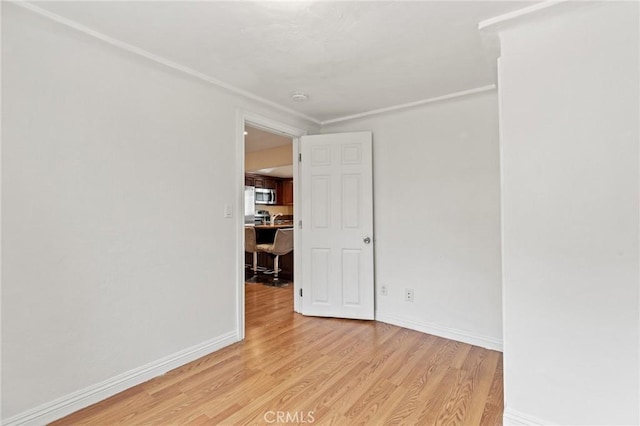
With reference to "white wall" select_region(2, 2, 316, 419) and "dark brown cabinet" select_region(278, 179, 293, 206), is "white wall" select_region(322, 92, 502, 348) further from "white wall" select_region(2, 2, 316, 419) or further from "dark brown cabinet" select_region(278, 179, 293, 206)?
"dark brown cabinet" select_region(278, 179, 293, 206)

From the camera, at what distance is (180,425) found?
5.56 feet

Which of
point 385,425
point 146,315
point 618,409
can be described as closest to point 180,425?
point 146,315

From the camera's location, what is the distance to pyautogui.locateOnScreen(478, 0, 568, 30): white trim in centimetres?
155

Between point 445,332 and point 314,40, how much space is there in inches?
107

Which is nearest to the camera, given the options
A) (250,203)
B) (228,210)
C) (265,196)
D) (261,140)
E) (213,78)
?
(213,78)

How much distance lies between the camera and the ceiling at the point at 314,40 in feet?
5.36

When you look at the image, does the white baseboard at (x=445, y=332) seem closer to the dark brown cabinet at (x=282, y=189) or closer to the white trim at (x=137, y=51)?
the white trim at (x=137, y=51)

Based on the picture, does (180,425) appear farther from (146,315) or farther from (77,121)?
(77,121)

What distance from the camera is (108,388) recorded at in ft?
6.38

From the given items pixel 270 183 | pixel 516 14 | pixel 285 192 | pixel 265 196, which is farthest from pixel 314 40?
pixel 285 192

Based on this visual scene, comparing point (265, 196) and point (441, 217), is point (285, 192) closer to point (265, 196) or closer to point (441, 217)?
point (265, 196)

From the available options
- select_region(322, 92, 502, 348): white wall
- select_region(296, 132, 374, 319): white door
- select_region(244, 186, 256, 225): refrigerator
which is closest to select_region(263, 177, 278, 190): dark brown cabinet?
select_region(244, 186, 256, 225): refrigerator

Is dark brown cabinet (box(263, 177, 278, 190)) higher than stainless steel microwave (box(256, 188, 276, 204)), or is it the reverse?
dark brown cabinet (box(263, 177, 278, 190))

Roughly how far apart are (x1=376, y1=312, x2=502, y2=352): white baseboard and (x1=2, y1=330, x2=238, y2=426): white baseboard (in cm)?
170
